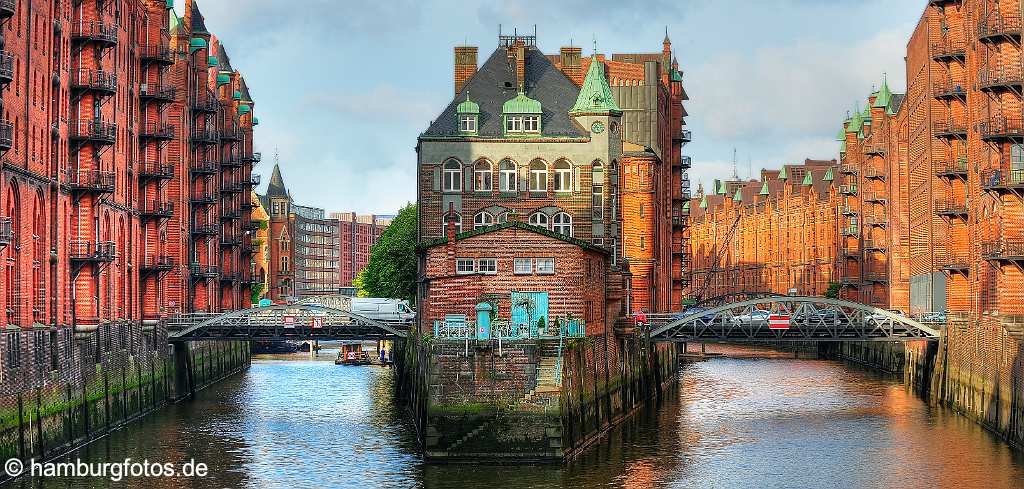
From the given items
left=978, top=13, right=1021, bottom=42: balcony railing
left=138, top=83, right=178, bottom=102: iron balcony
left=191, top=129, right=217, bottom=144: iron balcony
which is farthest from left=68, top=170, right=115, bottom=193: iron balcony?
left=978, top=13, right=1021, bottom=42: balcony railing

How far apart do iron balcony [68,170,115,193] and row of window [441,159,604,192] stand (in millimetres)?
23149

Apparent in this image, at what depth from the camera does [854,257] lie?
137 m

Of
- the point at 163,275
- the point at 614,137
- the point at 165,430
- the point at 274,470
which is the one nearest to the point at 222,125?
the point at 163,275

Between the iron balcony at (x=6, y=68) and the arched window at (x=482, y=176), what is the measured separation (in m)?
38.6

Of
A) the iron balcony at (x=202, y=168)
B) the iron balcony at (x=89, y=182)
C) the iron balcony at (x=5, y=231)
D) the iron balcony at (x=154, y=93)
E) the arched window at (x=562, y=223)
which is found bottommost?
the iron balcony at (x=5, y=231)

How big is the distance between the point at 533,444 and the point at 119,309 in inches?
1203

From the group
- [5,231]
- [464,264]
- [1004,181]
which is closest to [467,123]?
[464,264]

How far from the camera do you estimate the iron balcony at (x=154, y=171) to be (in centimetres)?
8356

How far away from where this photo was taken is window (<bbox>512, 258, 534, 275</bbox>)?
60125mm

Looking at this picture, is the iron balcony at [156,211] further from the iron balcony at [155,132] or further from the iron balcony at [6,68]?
the iron balcony at [6,68]

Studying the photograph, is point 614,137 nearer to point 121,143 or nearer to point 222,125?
point 121,143

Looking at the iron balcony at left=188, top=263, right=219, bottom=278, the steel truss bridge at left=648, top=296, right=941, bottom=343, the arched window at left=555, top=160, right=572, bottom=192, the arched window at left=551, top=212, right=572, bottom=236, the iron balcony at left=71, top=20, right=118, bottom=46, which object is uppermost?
the iron balcony at left=71, top=20, right=118, bottom=46

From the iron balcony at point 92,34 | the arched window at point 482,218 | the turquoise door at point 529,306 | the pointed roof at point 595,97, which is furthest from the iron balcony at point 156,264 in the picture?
the turquoise door at point 529,306

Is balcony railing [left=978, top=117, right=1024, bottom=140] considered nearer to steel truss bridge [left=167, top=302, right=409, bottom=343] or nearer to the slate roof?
the slate roof
